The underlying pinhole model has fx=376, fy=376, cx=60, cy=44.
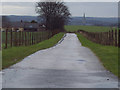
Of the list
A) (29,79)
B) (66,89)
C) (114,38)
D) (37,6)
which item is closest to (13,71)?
(29,79)

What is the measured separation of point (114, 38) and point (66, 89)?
897 inches

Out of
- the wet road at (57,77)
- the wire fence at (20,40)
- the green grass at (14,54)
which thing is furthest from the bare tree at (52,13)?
the wet road at (57,77)

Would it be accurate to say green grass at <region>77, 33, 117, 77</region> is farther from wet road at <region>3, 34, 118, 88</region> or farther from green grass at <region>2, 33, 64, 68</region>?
green grass at <region>2, 33, 64, 68</region>

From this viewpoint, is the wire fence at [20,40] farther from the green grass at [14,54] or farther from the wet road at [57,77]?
the wet road at [57,77]

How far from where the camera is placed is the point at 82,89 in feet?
33.8

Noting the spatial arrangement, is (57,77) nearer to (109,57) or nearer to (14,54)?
(109,57)

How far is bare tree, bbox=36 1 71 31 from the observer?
369 ft

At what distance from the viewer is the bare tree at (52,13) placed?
369 feet

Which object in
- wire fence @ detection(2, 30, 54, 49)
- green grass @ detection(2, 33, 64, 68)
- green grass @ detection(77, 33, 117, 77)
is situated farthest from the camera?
wire fence @ detection(2, 30, 54, 49)

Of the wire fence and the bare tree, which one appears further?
the bare tree

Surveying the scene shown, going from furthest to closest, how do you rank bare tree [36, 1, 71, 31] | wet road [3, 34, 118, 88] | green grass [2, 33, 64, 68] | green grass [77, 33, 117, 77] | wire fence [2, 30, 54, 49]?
bare tree [36, 1, 71, 31], wire fence [2, 30, 54, 49], green grass [2, 33, 64, 68], green grass [77, 33, 117, 77], wet road [3, 34, 118, 88]

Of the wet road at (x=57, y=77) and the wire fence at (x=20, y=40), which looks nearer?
the wet road at (x=57, y=77)

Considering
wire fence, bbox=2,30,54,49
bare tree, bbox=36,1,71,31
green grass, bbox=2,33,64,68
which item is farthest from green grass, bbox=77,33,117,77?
bare tree, bbox=36,1,71,31

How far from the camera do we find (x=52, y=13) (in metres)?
115
